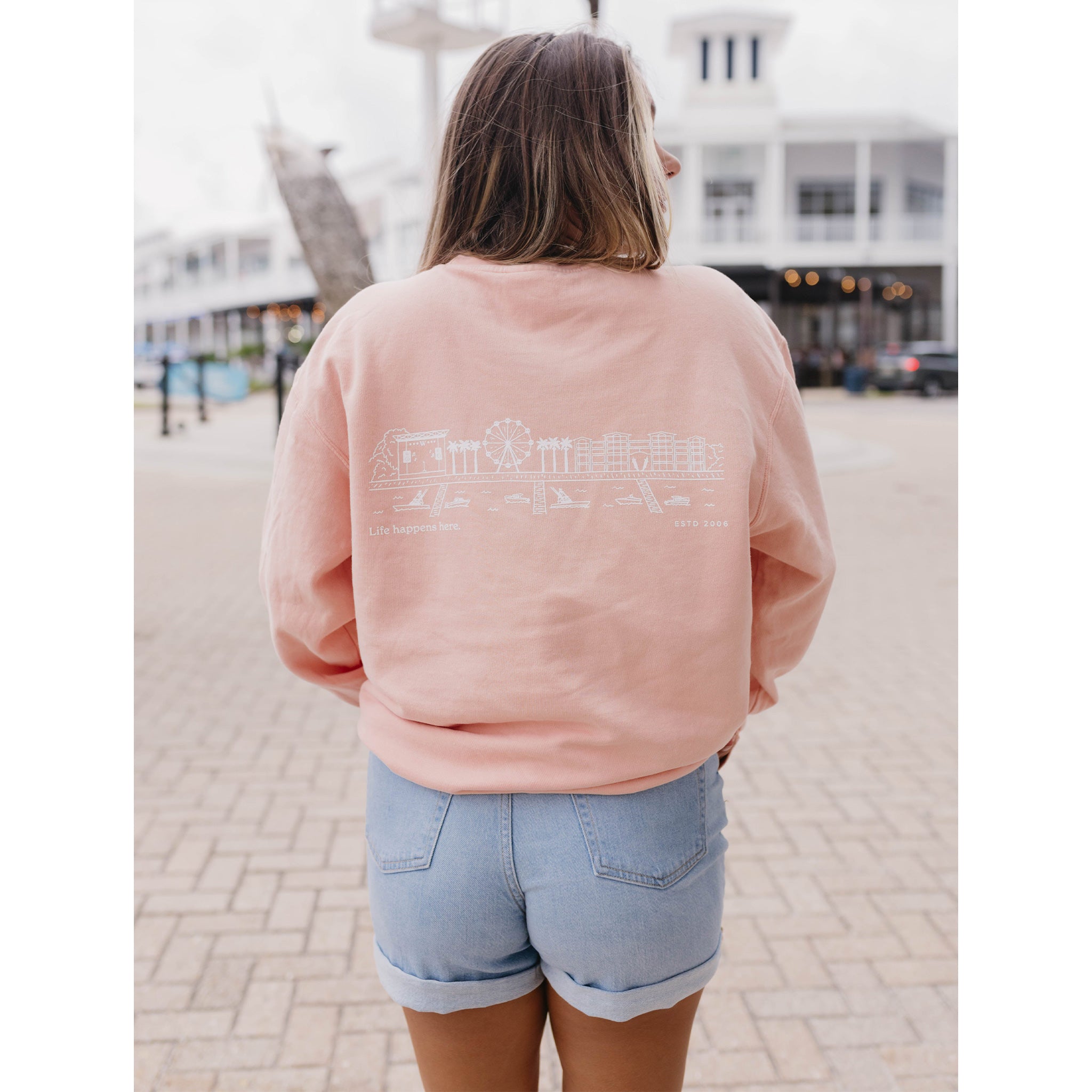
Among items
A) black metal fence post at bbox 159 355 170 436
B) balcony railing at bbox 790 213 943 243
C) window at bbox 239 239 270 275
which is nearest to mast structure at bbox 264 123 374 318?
black metal fence post at bbox 159 355 170 436

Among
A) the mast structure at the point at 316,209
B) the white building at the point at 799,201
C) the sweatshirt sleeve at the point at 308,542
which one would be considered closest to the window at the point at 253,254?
the white building at the point at 799,201

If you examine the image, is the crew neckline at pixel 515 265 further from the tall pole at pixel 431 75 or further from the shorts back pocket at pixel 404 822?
the tall pole at pixel 431 75

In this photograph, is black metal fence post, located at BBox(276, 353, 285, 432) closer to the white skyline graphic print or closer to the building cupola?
the white skyline graphic print

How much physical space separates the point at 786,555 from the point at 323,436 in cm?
60

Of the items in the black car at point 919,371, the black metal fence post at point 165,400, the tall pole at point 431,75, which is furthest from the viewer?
the black car at point 919,371

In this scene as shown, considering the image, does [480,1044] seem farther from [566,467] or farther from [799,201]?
[799,201]

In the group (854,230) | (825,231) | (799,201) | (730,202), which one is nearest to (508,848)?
(730,202)

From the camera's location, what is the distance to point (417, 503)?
1.23 m

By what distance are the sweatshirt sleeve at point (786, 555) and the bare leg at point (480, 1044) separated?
513 millimetres

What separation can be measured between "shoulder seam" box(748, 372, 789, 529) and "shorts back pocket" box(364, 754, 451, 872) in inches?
20.2

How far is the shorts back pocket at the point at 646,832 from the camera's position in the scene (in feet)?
3.98

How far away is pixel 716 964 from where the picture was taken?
132 cm

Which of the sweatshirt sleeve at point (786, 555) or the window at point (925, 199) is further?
the window at point (925, 199)

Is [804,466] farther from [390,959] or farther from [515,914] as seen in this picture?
[390,959]
